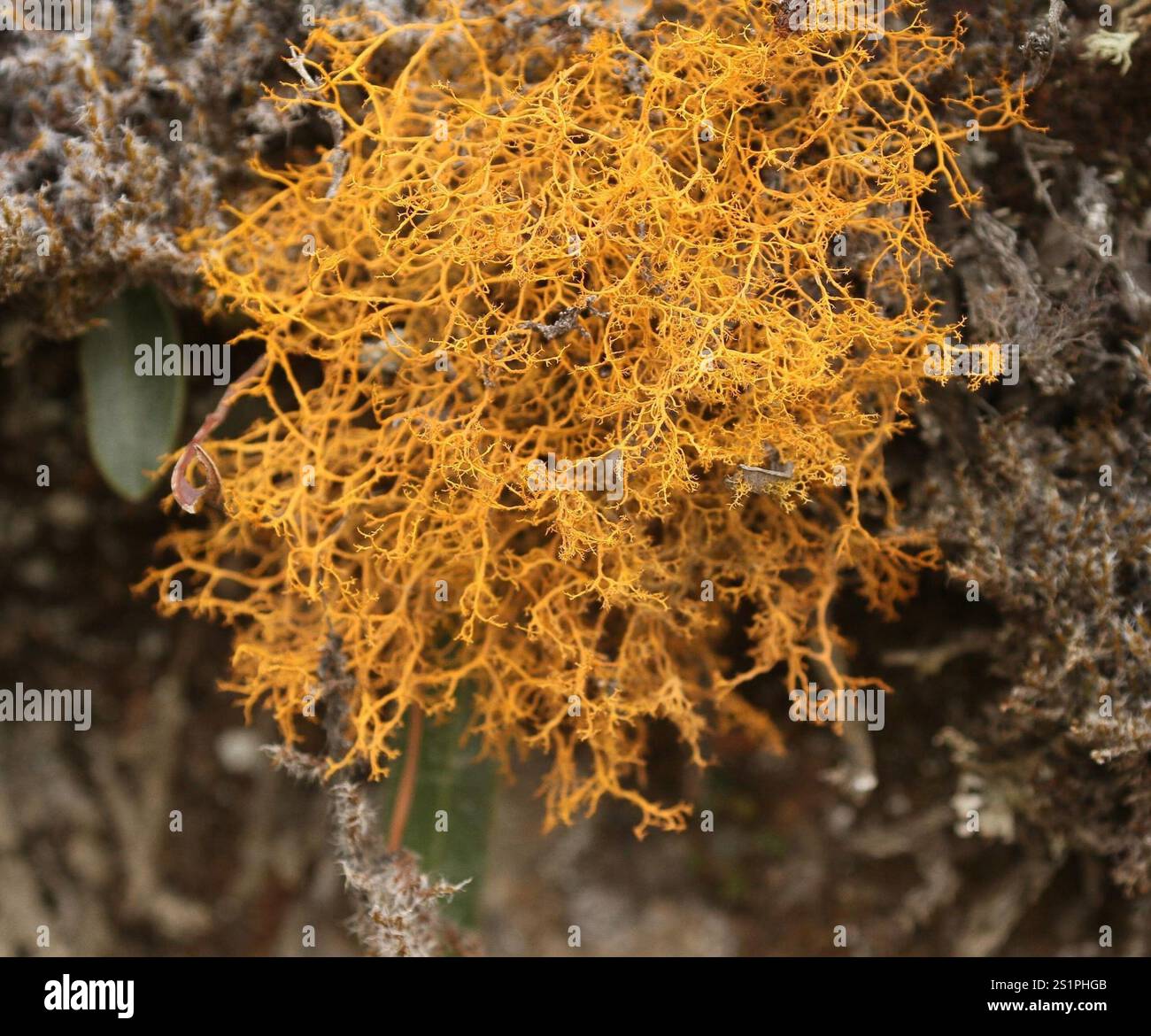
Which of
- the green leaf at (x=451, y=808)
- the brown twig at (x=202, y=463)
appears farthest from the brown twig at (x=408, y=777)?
the brown twig at (x=202, y=463)

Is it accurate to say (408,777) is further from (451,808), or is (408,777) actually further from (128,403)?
(128,403)

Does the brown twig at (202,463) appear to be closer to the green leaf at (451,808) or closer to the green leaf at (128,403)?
the green leaf at (128,403)

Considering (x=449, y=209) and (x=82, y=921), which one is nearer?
(x=449, y=209)

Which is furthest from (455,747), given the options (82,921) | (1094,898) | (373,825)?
(1094,898)

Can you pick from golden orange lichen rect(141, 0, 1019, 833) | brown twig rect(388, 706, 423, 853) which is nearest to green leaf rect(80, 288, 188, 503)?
golden orange lichen rect(141, 0, 1019, 833)

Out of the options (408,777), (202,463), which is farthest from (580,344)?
(408,777)

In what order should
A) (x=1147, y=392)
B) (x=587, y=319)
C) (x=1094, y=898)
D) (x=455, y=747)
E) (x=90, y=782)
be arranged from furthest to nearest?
(x=90, y=782) < (x=1094, y=898) < (x=455, y=747) < (x=1147, y=392) < (x=587, y=319)

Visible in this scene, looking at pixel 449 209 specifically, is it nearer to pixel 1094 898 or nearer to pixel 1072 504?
pixel 1072 504
